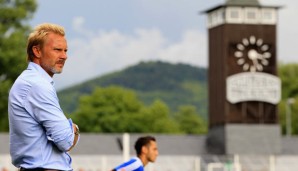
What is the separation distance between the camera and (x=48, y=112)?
567 centimetres

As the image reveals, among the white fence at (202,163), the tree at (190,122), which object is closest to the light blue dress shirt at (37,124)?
the white fence at (202,163)

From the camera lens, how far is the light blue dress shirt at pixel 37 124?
568 centimetres

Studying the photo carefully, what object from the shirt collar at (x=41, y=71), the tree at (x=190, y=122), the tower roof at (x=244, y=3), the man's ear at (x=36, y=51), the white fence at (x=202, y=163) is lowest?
the tree at (x=190, y=122)

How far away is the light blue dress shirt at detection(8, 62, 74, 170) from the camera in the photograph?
5680mm

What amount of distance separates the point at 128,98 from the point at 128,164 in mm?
81607

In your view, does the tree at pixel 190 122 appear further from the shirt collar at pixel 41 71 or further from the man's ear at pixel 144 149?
the shirt collar at pixel 41 71

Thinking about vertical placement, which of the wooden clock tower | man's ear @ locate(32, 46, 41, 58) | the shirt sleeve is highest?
man's ear @ locate(32, 46, 41, 58)

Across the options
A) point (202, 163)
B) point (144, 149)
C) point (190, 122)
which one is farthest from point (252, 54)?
point (190, 122)

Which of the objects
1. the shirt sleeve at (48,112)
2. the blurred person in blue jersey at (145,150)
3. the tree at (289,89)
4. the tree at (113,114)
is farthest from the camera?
the tree at (289,89)

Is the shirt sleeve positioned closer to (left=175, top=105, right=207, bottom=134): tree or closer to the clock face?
the clock face

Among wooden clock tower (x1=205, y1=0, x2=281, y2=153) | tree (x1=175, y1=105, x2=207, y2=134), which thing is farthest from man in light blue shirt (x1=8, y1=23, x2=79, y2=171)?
tree (x1=175, y1=105, x2=207, y2=134)

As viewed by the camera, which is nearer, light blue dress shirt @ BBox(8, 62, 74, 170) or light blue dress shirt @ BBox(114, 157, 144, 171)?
light blue dress shirt @ BBox(8, 62, 74, 170)

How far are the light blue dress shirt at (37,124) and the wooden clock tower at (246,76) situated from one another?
5867 cm

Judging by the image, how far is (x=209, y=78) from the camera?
68312mm
